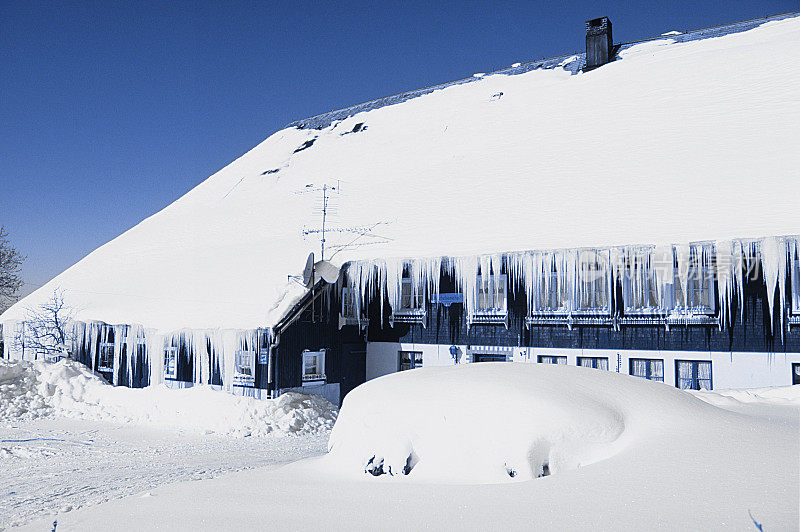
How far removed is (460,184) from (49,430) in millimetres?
12238

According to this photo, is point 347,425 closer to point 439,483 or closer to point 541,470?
point 439,483

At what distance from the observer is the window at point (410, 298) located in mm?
16000

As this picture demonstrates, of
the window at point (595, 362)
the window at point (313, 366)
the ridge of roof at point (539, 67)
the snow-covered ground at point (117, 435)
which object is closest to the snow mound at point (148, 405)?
the snow-covered ground at point (117, 435)

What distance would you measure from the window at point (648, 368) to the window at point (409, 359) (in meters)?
5.41

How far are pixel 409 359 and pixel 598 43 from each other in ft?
46.6

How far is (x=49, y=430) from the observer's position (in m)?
13.2

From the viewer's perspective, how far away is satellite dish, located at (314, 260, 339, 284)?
15508mm

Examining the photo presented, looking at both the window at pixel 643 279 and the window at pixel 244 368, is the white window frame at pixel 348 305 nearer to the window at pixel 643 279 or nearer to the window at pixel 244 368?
→ the window at pixel 244 368

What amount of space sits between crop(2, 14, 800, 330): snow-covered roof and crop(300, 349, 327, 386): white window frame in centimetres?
168

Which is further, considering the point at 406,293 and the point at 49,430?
the point at 406,293

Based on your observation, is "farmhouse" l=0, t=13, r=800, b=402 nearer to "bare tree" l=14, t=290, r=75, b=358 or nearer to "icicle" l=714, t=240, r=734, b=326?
"icicle" l=714, t=240, r=734, b=326

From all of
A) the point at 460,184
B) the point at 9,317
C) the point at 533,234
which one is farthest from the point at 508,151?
the point at 9,317

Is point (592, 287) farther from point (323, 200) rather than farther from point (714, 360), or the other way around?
point (323, 200)

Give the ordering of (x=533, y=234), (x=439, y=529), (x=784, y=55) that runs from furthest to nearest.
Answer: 1. (x=784, y=55)
2. (x=533, y=234)
3. (x=439, y=529)
